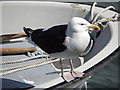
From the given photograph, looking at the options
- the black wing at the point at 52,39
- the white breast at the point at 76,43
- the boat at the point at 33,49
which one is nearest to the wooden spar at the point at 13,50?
the boat at the point at 33,49

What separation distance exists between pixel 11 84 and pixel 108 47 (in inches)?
33.0

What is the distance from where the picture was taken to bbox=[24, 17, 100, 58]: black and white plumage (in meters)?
1.85

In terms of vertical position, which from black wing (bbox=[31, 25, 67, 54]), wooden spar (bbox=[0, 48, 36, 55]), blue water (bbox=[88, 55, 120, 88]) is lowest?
blue water (bbox=[88, 55, 120, 88])

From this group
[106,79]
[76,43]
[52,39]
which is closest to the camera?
[76,43]

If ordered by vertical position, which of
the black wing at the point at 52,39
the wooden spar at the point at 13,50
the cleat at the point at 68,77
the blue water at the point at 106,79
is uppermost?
the black wing at the point at 52,39

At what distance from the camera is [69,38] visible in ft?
6.09

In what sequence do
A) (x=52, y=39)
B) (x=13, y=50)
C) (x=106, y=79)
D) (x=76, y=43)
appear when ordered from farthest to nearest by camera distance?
(x=106, y=79) → (x=13, y=50) → (x=52, y=39) → (x=76, y=43)

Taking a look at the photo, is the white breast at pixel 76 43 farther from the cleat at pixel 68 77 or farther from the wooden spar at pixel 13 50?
the wooden spar at pixel 13 50

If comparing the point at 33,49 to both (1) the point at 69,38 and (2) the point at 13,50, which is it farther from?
(1) the point at 69,38

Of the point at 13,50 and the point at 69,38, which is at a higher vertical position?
the point at 69,38

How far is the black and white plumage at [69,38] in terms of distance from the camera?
185 cm

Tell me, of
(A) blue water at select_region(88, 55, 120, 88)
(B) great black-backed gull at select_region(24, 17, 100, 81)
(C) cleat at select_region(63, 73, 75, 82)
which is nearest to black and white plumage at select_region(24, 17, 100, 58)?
(B) great black-backed gull at select_region(24, 17, 100, 81)

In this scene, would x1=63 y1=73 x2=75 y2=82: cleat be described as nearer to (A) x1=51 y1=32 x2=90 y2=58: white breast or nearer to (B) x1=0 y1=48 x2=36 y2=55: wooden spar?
(A) x1=51 y1=32 x2=90 y2=58: white breast

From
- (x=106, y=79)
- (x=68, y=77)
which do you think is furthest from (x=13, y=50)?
(x=106, y=79)
